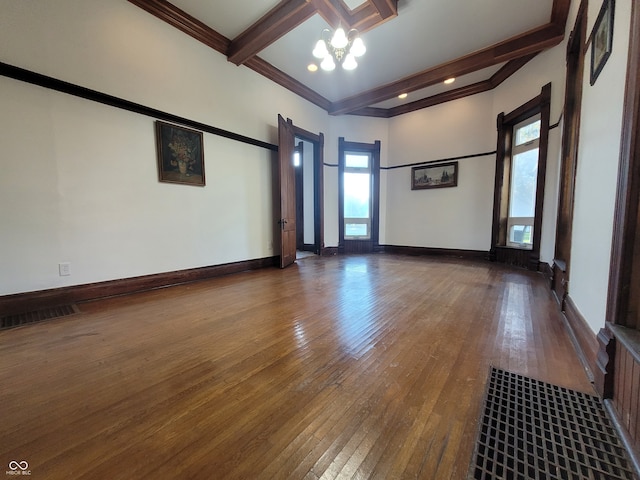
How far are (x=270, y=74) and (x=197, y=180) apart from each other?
2.54 metres

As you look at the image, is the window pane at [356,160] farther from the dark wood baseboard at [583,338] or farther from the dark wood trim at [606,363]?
the dark wood trim at [606,363]

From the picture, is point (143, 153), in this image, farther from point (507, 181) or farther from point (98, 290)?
point (507, 181)

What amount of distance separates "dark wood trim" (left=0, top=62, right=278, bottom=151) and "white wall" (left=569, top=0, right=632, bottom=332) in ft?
13.7

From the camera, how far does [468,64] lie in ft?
14.3

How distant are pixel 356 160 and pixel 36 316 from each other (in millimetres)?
6369

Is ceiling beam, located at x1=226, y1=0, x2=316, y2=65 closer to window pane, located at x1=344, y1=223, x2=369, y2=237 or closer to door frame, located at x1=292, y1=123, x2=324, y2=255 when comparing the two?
door frame, located at x1=292, y1=123, x2=324, y2=255

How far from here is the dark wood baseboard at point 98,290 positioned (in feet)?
7.84

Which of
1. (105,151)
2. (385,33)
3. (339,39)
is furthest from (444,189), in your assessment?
(105,151)

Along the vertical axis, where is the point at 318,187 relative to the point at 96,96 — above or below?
below

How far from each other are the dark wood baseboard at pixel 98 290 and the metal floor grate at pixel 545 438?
144 inches


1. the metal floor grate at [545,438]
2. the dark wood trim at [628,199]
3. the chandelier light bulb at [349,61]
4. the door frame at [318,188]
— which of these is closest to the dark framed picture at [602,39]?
the dark wood trim at [628,199]

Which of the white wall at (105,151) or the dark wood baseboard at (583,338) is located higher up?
the white wall at (105,151)

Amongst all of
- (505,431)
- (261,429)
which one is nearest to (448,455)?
(505,431)

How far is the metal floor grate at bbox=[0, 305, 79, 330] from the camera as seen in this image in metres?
2.20
